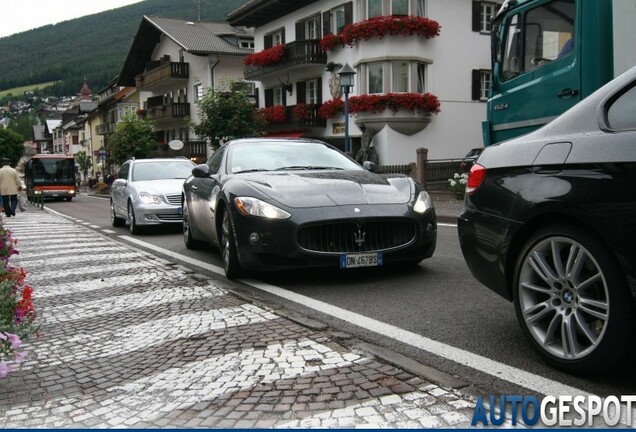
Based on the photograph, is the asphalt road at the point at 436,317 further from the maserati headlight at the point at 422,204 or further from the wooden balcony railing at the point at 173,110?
the wooden balcony railing at the point at 173,110

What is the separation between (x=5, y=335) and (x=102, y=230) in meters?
11.5


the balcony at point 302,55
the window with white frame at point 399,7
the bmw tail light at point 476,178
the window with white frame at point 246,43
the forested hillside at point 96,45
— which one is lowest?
the bmw tail light at point 476,178

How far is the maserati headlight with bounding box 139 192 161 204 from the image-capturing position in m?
12.6

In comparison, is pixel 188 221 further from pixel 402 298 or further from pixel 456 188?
pixel 456 188

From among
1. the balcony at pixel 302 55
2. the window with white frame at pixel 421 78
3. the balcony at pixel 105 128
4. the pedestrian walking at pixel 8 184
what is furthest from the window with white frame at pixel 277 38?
the balcony at pixel 105 128

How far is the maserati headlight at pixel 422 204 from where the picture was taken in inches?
247

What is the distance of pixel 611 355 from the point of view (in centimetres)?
312

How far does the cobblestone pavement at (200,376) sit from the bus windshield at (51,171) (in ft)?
127

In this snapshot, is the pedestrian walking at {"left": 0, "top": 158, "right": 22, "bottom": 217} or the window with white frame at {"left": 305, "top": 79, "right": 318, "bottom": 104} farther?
the window with white frame at {"left": 305, "top": 79, "right": 318, "bottom": 104}

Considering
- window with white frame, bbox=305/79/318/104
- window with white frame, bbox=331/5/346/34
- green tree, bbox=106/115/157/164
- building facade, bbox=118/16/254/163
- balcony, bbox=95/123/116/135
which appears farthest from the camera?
balcony, bbox=95/123/116/135

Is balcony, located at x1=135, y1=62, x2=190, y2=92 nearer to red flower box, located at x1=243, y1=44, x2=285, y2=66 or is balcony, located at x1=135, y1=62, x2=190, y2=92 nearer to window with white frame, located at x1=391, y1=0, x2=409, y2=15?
red flower box, located at x1=243, y1=44, x2=285, y2=66

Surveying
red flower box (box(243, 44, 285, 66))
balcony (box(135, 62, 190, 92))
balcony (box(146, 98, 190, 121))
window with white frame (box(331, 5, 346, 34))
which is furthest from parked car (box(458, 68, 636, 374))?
balcony (box(146, 98, 190, 121))

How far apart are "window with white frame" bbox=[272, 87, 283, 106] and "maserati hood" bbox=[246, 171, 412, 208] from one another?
3111 cm

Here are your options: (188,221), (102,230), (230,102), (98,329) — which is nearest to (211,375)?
(98,329)
